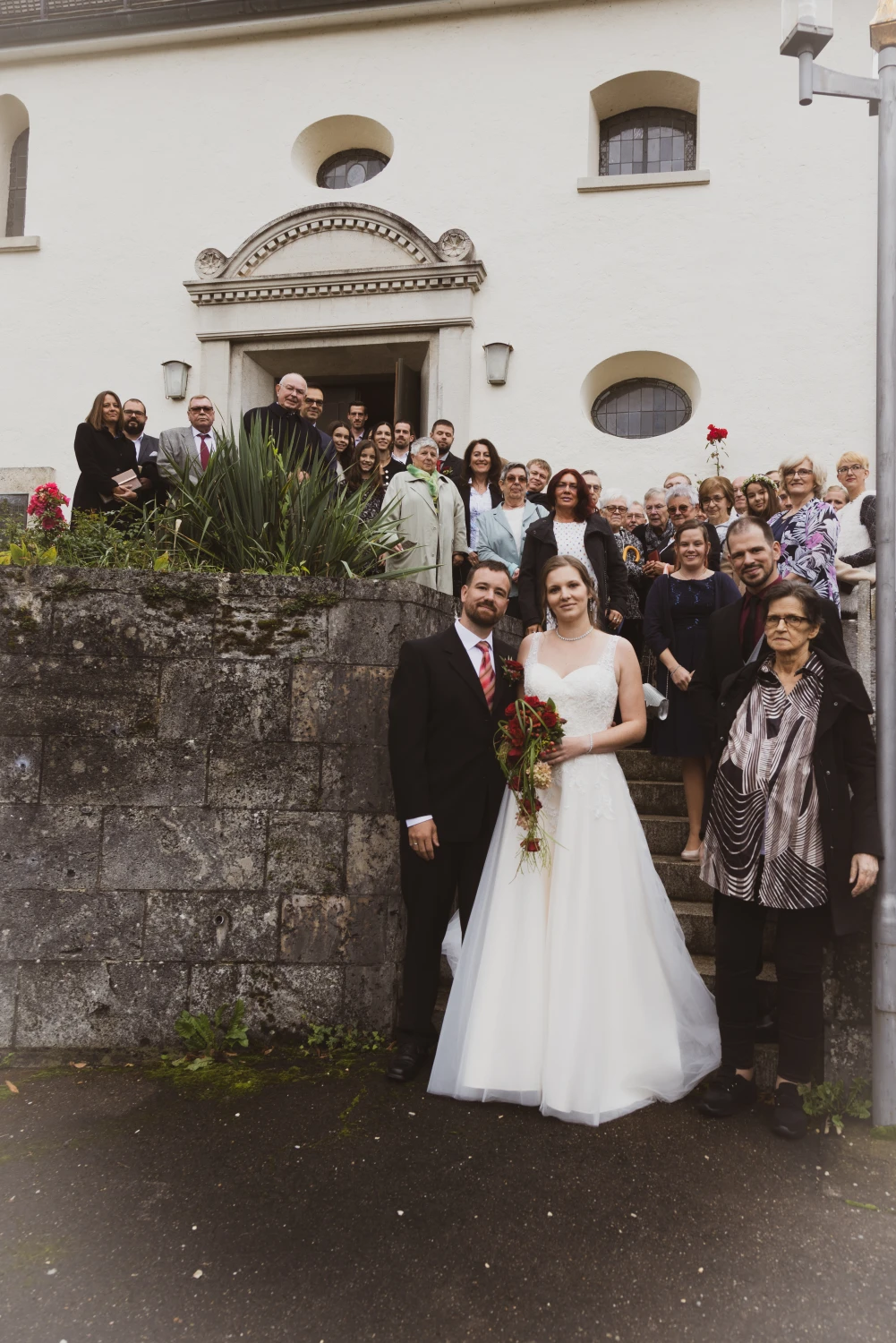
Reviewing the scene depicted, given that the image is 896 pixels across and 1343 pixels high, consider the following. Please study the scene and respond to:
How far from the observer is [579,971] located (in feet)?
13.5

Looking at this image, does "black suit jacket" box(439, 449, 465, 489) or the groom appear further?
"black suit jacket" box(439, 449, 465, 489)

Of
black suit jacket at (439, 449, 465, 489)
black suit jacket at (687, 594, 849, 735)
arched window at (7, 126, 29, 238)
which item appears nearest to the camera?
black suit jacket at (687, 594, 849, 735)

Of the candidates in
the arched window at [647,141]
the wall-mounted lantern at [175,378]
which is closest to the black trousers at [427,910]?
the wall-mounted lantern at [175,378]

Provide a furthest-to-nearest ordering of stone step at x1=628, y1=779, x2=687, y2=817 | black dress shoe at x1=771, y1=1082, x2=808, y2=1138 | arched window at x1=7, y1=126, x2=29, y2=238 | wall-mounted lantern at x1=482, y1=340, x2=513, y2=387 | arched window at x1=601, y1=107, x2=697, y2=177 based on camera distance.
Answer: arched window at x1=7, y1=126, x2=29, y2=238 < arched window at x1=601, y1=107, x2=697, y2=177 < wall-mounted lantern at x1=482, y1=340, x2=513, y2=387 < stone step at x1=628, y1=779, x2=687, y2=817 < black dress shoe at x1=771, y1=1082, x2=808, y2=1138

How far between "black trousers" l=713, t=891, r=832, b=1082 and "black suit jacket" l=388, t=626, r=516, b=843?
1192mm

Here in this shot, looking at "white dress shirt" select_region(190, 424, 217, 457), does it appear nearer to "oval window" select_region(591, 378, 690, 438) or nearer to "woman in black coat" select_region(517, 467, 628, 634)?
"woman in black coat" select_region(517, 467, 628, 634)

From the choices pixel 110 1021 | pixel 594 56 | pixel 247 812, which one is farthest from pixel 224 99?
pixel 110 1021

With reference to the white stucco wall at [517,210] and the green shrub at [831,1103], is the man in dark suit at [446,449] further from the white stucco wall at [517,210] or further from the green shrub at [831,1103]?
the green shrub at [831,1103]

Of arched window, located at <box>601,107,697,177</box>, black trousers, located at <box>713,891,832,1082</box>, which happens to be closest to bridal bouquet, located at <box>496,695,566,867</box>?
black trousers, located at <box>713,891,832,1082</box>

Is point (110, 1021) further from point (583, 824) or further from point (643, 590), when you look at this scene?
Answer: point (643, 590)

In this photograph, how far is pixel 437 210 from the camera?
11.2 m

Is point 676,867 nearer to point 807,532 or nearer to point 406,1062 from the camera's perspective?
point 406,1062

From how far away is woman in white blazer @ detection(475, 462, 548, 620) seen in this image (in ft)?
25.2

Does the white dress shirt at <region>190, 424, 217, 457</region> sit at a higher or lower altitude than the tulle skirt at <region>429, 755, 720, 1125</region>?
higher
